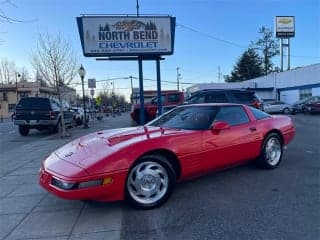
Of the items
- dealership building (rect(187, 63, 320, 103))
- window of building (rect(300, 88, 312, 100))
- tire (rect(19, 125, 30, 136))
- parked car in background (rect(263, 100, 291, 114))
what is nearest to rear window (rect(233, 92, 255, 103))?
tire (rect(19, 125, 30, 136))

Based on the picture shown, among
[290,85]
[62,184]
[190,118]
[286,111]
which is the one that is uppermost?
[290,85]

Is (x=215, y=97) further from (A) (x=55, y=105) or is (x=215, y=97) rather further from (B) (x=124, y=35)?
(A) (x=55, y=105)

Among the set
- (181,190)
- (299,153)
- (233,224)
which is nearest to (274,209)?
(233,224)

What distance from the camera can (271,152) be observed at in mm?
6180

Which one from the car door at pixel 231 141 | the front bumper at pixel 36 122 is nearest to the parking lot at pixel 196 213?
the car door at pixel 231 141

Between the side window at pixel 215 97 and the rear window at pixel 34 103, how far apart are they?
790cm

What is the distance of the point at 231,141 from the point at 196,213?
1636mm

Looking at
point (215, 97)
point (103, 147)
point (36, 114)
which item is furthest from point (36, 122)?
point (103, 147)

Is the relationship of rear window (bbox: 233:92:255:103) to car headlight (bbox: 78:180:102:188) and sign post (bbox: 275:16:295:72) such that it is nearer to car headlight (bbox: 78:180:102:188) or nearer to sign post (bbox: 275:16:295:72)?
car headlight (bbox: 78:180:102:188)

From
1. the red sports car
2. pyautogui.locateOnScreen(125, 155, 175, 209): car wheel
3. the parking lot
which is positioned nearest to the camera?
the parking lot

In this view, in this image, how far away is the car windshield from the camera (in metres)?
5.20

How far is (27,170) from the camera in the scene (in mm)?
6945

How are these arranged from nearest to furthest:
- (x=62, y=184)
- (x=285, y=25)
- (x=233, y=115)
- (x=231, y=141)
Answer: (x=62, y=184) < (x=231, y=141) < (x=233, y=115) < (x=285, y=25)

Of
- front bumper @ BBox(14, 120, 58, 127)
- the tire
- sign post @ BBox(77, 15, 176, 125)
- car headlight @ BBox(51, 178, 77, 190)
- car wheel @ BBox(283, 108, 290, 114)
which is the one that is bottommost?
car wheel @ BBox(283, 108, 290, 114)
